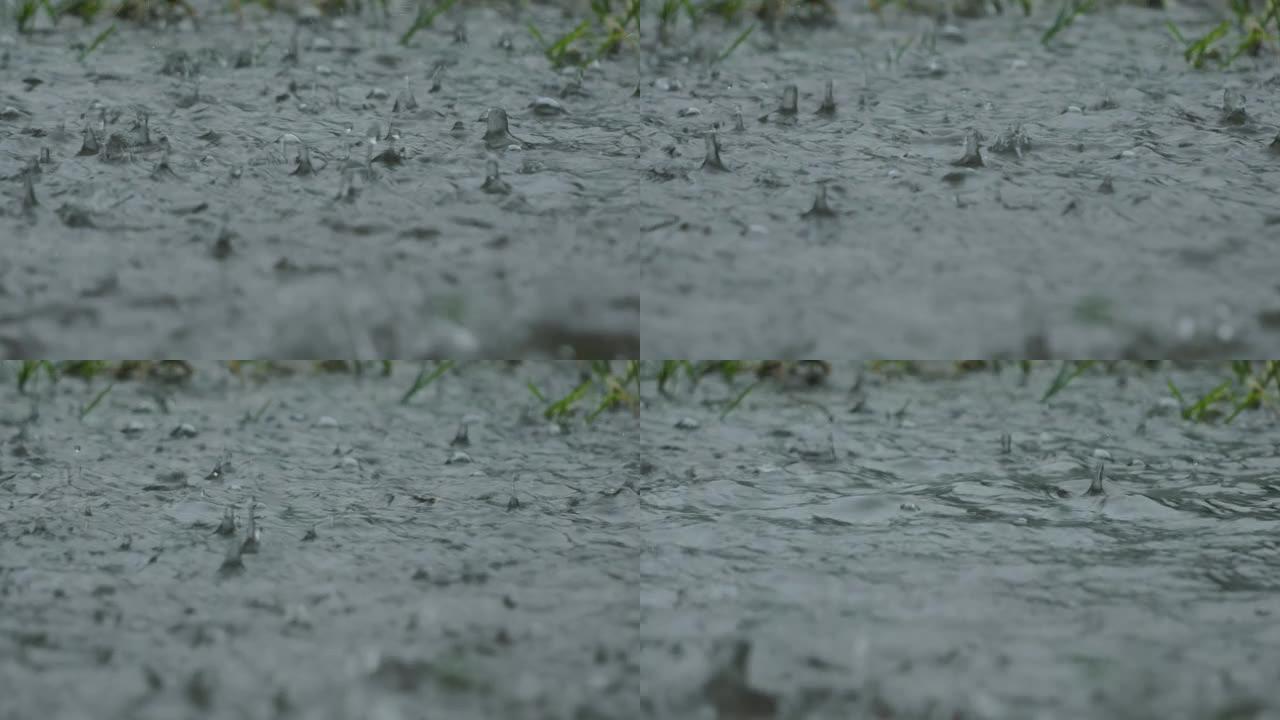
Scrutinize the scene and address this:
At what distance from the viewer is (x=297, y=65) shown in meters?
3.12

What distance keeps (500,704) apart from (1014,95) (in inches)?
68.1

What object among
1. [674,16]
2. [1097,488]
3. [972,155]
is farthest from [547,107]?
[1097,488]

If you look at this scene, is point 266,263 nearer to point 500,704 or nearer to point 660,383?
point 500,704

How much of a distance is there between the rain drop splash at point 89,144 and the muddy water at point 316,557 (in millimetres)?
631

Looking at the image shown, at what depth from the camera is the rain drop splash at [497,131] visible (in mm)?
2531

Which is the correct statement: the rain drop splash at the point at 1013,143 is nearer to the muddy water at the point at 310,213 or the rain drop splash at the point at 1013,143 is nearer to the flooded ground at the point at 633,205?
the flooded ground at the point at 633,205

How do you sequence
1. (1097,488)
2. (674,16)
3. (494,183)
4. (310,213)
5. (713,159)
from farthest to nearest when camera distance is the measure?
1. (674,16)
2. (1097,488)
3. (713,159)
4. (494,183)
5. (310,213)

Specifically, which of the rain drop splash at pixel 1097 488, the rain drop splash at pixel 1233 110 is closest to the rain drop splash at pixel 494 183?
the rain drop splash at pixel 1097 488

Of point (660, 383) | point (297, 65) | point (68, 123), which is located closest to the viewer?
point (68, 123)

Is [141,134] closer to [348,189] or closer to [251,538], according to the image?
[348,189]

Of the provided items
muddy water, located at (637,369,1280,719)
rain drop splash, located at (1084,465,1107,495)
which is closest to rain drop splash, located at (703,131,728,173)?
muddy water, located at (637,369,1280,719)

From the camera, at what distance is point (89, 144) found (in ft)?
8.13

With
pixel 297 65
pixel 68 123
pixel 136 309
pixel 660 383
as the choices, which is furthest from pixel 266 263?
pixel 660 383

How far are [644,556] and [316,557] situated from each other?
1.75ft
